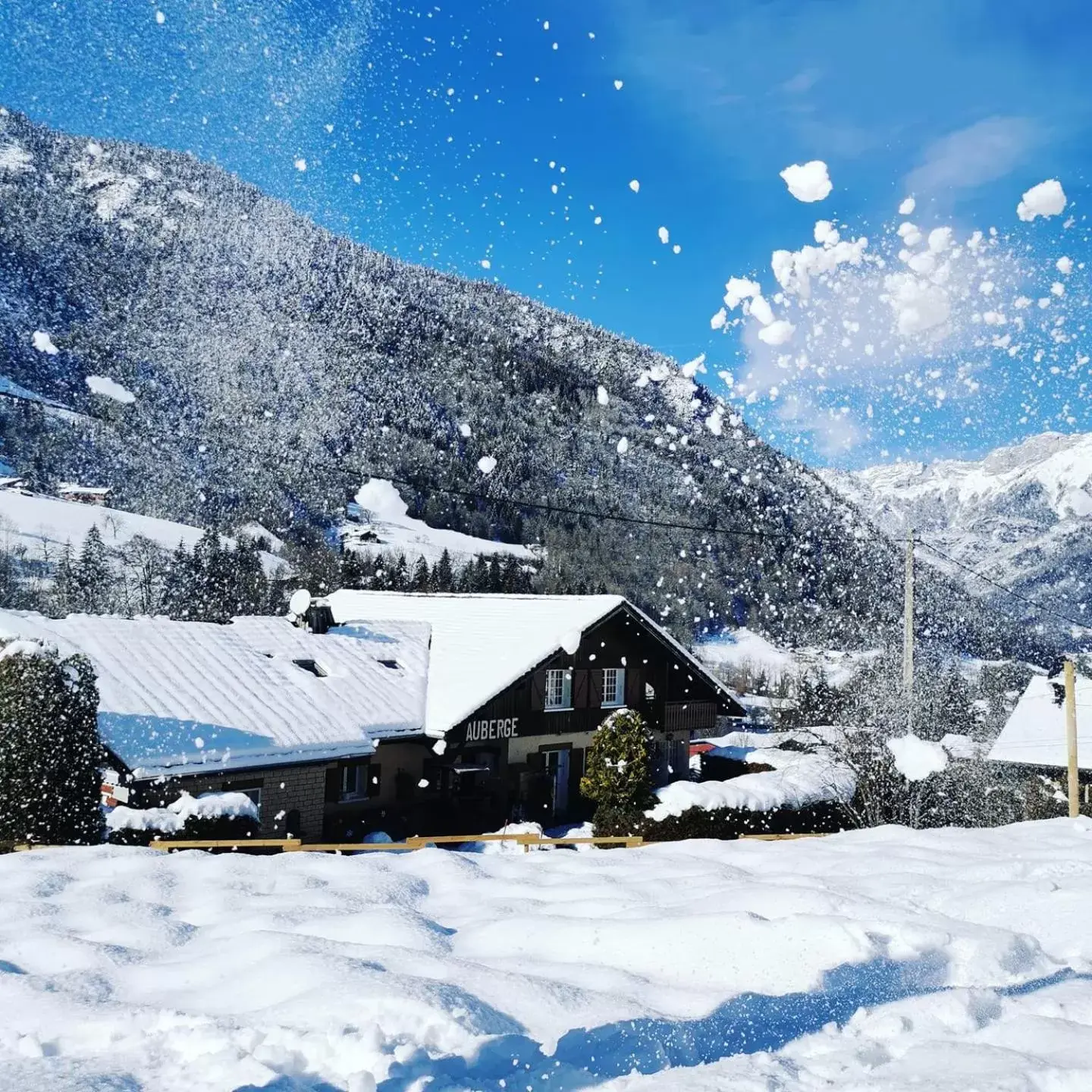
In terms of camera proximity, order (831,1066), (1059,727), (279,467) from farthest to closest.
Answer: (279,467)
(1059,727)
(831,1066)

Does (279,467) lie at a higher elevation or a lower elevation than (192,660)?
higher

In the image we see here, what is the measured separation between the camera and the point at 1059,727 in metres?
33.2

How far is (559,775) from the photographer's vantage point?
2662 centimetres

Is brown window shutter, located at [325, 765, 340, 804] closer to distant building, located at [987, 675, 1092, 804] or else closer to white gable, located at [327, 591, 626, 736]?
white gable, located at [327, 591, 626, 736]

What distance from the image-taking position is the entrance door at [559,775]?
26.1 meters

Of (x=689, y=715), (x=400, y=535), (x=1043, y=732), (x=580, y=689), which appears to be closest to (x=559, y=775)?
(x=580, y=689)

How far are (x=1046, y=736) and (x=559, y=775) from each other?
18.2 m

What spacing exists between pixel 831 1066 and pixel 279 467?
6921 inches

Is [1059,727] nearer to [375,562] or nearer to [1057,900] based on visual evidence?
[1057,900]

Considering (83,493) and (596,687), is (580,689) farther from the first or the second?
(83,493)

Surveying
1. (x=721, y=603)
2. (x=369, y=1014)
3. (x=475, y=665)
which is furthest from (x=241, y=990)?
(x=721, y=603)

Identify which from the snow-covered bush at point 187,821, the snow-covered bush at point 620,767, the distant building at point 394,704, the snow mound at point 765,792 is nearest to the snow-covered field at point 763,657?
the distant building at point 394,704

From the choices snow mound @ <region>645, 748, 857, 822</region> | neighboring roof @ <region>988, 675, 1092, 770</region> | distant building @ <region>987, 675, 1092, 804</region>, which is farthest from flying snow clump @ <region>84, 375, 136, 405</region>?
snow mound @ <region>645, 748, 857, 822</region>

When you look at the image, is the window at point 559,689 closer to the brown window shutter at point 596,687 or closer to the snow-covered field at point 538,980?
the brown window shutter at point 596,687
